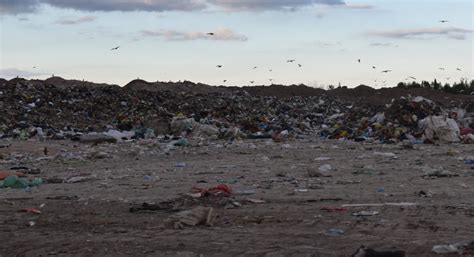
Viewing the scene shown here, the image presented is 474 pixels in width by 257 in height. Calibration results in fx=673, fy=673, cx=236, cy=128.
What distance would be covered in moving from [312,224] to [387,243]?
0.60 meters

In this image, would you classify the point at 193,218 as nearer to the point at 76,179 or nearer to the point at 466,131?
the point at 76,179

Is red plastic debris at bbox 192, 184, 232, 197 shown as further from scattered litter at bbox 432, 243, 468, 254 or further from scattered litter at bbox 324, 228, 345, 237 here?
scattered litter at bbox 432, 243, 468, 254

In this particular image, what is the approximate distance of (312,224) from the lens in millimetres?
3848

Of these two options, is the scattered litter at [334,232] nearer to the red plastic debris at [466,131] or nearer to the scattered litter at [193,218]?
the scattered litter at [193,218]

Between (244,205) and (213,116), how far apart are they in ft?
31.3

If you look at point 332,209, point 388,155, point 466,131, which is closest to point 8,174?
point 332,209

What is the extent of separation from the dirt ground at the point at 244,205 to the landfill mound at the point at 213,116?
2.75 metres

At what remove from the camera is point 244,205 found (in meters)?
4.46

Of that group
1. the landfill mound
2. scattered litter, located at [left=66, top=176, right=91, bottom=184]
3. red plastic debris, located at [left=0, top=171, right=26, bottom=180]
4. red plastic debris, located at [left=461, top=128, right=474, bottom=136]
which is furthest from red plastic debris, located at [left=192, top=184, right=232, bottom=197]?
red plastic debris, located at [left=461, top=128, right=474, bottom=136]

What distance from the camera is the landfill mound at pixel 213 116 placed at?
10.7 metres

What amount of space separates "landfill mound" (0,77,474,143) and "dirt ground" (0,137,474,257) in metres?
2.75

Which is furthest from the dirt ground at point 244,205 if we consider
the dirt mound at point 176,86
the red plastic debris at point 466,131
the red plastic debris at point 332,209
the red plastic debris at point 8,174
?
the dirt mound at point 176,86

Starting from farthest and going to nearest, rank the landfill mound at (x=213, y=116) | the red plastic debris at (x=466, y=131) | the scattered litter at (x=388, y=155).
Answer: the landfill mound at (x=213, y=116) < the red plastic debris at (x=466, y=131) < the scattered litter at (x=388, y=155)

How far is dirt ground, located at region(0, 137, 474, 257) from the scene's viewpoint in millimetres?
3465
